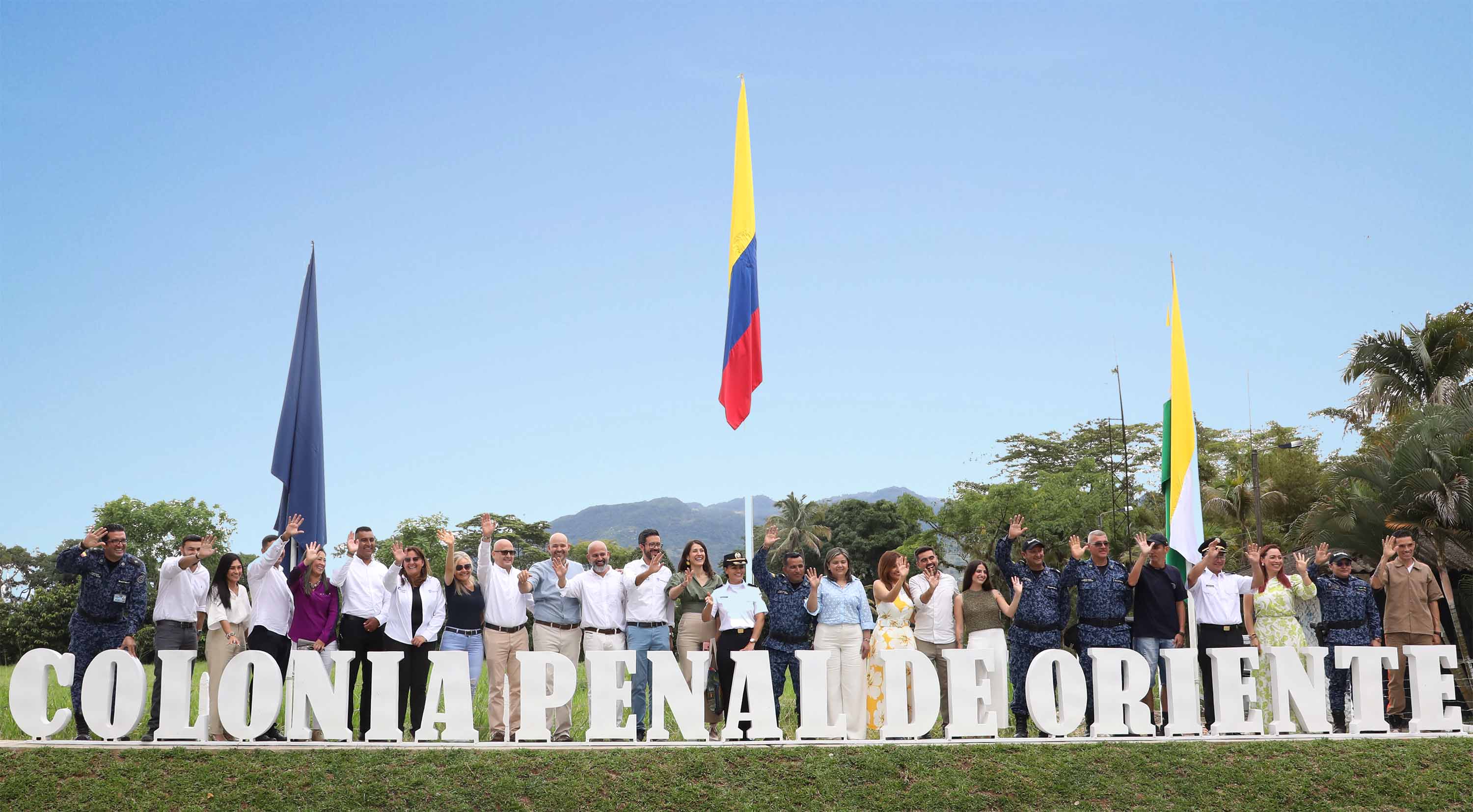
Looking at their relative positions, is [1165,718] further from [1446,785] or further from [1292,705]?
[1446,785]

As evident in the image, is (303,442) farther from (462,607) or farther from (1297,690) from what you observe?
(1297,690)

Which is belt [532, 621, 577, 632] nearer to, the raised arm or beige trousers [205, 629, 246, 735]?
beige trousers [205, 629, 246, 735]

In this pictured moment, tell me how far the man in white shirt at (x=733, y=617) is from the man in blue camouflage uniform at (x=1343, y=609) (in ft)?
18.1

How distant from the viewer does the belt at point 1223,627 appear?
36.6ft

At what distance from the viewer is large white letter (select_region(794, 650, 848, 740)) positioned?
9.95 m

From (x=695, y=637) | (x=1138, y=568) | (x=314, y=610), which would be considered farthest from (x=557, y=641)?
(x=1138, y=568)

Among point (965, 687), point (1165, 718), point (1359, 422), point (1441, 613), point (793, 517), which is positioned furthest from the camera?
point (793, 517)

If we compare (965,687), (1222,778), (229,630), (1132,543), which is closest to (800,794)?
(965,687)

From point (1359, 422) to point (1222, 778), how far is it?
27.4 metres

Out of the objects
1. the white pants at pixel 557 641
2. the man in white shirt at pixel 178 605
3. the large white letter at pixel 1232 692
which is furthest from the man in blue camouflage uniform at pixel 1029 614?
the man in white shirt at pixel 178 605

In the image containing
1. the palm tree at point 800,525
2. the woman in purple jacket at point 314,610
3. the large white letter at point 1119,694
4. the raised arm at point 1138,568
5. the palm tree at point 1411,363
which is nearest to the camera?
the large white letter at point 1119,694

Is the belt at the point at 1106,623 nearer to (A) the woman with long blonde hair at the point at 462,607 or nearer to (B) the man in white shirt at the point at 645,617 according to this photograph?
(B) the man in white shirt at the point at 645,617

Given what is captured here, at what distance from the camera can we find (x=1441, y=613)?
40.9ft

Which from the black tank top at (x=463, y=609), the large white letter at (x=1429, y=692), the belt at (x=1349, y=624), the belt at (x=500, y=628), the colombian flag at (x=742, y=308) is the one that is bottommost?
the large white letter at (x=1429, y=692)
